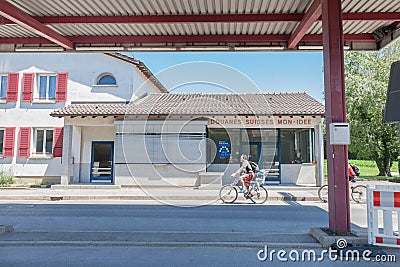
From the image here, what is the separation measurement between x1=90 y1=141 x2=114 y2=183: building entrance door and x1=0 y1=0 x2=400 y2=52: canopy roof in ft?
33.5

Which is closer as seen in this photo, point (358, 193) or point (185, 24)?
point (185, 24)

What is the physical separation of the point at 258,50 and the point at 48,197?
10.1m

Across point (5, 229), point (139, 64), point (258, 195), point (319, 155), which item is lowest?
point (5, 229)

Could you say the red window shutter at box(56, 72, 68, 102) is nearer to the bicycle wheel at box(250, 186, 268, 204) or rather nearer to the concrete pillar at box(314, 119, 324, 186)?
the bicycle wheel at box(250, 186, 268, 204)

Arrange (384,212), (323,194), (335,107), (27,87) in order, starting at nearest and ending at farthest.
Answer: (384,212), (335,107), (323,194), (27,87)

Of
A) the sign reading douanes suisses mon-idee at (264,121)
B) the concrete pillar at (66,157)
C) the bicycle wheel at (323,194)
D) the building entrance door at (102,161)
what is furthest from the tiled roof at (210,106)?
the bicycle wheel at (323,194)

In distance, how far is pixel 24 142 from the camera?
18.1 meters

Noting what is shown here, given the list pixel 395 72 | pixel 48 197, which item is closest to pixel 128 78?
pixel 48 197

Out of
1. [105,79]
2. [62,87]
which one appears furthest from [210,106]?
[62,87]

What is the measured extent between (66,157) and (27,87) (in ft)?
16.8

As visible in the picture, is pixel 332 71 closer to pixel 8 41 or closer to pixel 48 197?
pixel 8 41

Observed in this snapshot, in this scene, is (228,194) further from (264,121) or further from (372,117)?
(372,117)

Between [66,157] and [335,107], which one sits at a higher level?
[335,107]

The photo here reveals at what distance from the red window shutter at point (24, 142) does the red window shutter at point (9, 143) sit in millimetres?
415
